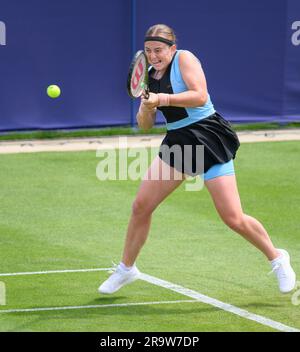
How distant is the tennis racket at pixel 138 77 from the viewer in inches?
296

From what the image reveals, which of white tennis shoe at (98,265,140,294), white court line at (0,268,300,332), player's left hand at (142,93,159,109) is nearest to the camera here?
white court line at (0,268,300,332)

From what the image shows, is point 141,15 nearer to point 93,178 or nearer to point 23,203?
point 93,178

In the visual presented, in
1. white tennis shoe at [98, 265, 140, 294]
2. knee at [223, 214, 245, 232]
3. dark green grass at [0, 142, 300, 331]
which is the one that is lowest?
dark green grass at [0, 142, 300, 331]

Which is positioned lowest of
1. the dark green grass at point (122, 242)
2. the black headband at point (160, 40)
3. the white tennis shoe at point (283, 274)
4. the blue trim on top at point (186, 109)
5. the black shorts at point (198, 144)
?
the dark green grass at point (122, 242)

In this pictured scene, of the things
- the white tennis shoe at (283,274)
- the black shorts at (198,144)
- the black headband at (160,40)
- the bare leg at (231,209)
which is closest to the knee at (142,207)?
the black shorts at (198,144)

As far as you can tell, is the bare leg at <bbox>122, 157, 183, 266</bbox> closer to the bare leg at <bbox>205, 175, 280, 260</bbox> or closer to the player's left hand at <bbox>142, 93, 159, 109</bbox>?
the bare leg at <bbox>205, 175, 280, 260</bbox>

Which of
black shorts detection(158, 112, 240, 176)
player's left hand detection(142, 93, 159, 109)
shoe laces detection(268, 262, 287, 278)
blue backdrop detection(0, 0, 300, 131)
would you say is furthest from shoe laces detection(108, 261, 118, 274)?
blue backdrop detection(0, 0, 300, 131)

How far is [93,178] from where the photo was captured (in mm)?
13055

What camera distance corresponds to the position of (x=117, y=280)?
26.2 feet

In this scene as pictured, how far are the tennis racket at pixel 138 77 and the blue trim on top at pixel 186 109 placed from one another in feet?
0.66

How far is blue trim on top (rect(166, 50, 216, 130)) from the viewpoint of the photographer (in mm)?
7664

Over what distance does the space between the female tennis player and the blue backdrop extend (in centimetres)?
794

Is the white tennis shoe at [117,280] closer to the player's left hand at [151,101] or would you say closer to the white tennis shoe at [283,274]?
the white tennis shoe at [283,274]

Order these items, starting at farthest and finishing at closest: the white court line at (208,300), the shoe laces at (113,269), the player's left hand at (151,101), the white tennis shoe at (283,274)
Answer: the shoe laces at (113,269) < the white tennis shoe at (283,274) < the player's left hand at (151,101) < the white court line at (208,300)
